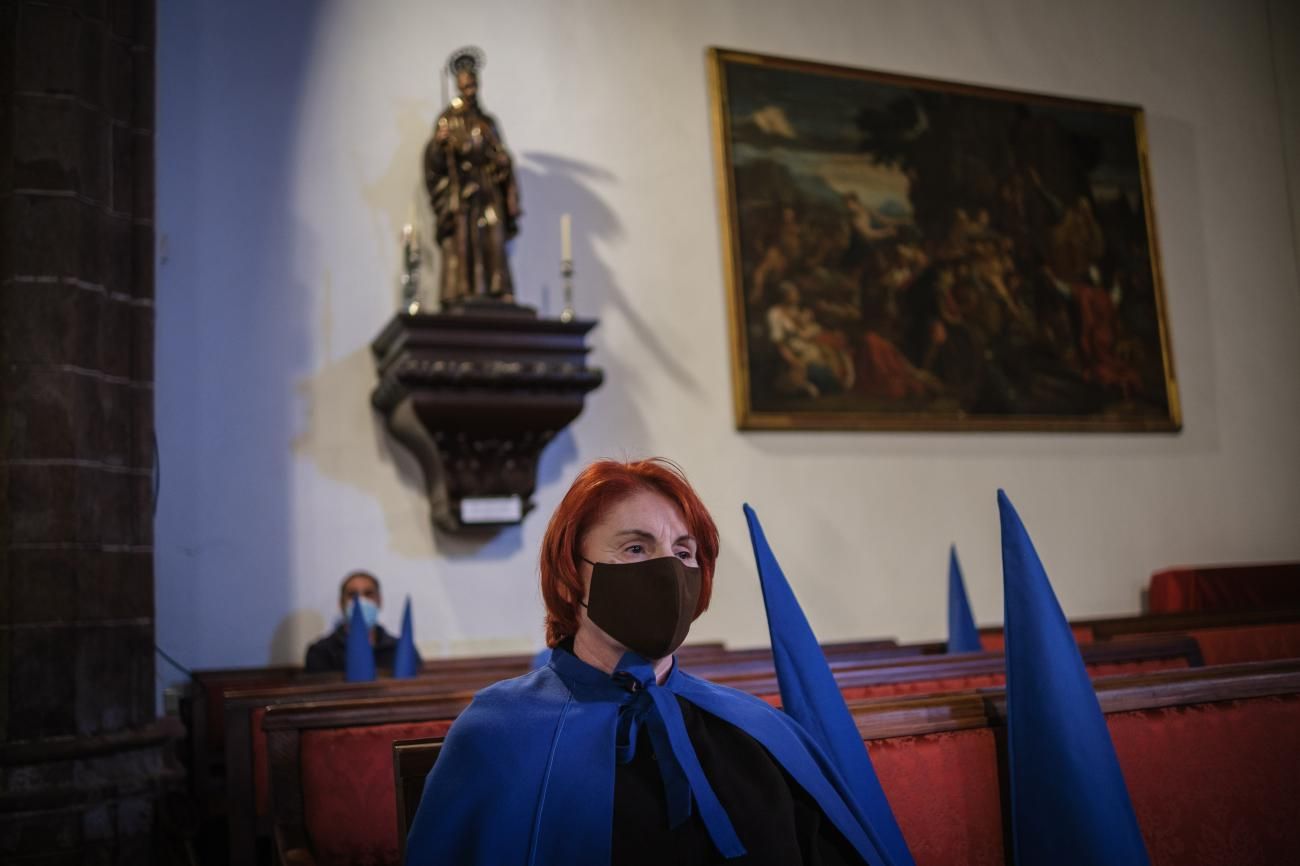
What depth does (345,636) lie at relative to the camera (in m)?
5.83

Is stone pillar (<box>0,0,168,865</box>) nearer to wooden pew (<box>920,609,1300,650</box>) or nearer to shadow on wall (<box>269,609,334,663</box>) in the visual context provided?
shadow on wall (<box>269,609,334,663</box>)

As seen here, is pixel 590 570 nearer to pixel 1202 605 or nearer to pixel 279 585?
pixel 279 585

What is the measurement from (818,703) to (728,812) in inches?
13.1

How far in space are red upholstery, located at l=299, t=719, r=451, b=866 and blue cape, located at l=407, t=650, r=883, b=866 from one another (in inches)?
30.6

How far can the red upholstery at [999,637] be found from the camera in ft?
17.8

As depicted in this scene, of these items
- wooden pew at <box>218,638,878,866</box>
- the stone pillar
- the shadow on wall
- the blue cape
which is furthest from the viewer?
the shadow on wall

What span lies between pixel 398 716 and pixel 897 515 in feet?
18.1

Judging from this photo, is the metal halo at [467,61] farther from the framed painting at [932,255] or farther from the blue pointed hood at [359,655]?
the blue pointed hood at [359,655]

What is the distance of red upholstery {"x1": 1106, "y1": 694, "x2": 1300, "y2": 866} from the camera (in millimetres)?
2314

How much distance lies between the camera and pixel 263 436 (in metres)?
6.38

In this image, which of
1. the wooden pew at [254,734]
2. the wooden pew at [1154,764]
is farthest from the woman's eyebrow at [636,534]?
the wooden pew at [254,734]

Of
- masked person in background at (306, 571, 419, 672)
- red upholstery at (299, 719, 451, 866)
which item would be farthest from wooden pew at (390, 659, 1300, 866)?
masked person in background at (306, 571, 419, 672)

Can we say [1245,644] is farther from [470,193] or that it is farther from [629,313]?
[470,193]

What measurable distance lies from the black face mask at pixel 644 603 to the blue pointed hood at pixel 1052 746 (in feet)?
1.91
